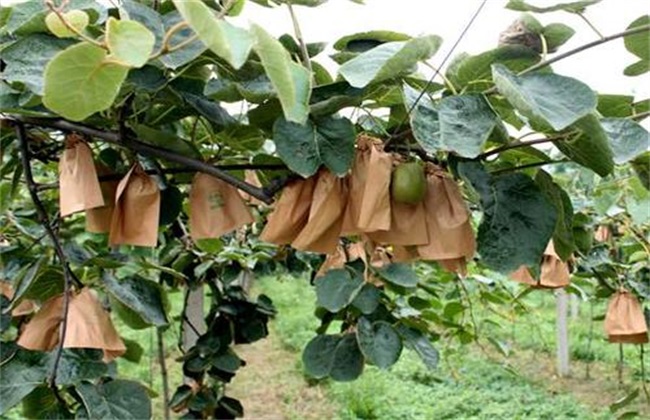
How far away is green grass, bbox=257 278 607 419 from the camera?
3.51 m

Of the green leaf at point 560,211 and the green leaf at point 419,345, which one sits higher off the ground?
the green leaf at point 560,211

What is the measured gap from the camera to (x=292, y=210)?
0.61 m

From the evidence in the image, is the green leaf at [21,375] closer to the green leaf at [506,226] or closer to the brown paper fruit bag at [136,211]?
the brown paper fruit bag at [136,211]

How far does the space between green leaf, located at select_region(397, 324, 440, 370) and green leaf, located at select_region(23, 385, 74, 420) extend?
0.59 meters

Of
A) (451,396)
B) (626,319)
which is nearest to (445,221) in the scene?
(626,319)

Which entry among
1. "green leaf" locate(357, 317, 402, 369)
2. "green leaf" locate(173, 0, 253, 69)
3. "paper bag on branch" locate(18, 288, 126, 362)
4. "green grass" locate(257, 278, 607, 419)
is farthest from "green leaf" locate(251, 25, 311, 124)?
"green grass" locate(257, 278, 607, 419)

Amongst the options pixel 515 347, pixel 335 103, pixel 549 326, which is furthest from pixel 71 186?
pixel 549 326

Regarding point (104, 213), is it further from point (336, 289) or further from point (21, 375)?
point (336, 289)

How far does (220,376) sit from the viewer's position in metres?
1.64

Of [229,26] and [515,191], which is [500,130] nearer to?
[515,191]

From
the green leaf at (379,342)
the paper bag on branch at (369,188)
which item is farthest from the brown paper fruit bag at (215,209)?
the green leaf at (379,342)

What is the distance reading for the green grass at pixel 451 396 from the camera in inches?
138

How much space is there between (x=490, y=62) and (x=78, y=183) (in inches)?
13.1

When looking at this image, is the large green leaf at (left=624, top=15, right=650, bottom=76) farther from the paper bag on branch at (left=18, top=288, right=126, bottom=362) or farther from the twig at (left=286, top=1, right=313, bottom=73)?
the paper bag on branch at (left=18, top=288, right=126, bottom=362)
